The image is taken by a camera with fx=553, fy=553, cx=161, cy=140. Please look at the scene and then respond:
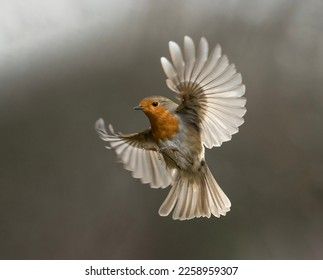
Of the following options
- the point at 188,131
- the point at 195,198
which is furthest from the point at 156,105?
the point at 195,198

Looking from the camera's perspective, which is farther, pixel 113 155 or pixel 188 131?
pixel 113 155

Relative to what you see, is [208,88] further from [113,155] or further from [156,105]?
[113,155]

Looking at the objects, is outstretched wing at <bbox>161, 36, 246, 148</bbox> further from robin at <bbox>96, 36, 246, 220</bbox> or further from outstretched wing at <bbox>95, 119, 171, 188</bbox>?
outstretched wing at <bbox>95, 119, 171, 188</bbox>

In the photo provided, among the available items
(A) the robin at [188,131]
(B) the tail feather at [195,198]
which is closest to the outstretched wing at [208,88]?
(A) the robin at [188,131]

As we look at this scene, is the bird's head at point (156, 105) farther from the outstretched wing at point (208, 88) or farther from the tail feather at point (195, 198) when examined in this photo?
the tail feather at point (195, 198)

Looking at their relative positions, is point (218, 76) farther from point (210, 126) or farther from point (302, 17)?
point (302, 17)
